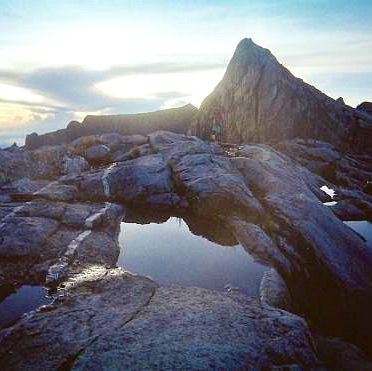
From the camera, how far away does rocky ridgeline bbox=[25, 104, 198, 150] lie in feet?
244

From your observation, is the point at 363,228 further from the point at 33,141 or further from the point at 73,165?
the point at 33,141

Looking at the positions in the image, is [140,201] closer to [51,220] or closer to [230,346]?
[51,220]

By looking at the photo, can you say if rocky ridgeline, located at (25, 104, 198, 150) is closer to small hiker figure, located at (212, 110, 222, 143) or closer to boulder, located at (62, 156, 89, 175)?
small hiker figure, located at (212, 110, 222, 143)

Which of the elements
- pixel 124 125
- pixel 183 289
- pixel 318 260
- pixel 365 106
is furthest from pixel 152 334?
pixel 365 106

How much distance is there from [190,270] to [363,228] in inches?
652

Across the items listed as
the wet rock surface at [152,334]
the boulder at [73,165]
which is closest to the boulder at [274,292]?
the wet rock surface at [152,334]

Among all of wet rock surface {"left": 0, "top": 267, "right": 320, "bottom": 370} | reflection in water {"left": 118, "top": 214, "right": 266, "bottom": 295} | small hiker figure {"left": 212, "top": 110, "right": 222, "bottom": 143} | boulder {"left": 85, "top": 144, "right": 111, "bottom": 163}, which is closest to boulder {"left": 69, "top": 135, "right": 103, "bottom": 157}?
boulder {"left": 85, "top": 144, "right": 111, "bottom": 163}

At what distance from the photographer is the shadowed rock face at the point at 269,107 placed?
58.8 m

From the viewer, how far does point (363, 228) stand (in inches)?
936

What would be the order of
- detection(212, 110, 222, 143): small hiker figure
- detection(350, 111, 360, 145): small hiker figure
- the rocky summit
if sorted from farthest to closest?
1. detection(350, 111, 360, 145): small hiker figure
2. detection(212, 110, 222, 143): small hiker figure
3. the rocky summit

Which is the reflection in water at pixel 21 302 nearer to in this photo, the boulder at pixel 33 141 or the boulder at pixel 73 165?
the boulder at pixel 73 165

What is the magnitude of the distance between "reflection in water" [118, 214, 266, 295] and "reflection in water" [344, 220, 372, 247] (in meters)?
11.7

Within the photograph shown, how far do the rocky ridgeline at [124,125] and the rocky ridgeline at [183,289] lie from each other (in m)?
48.1

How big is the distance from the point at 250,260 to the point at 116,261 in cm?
608
